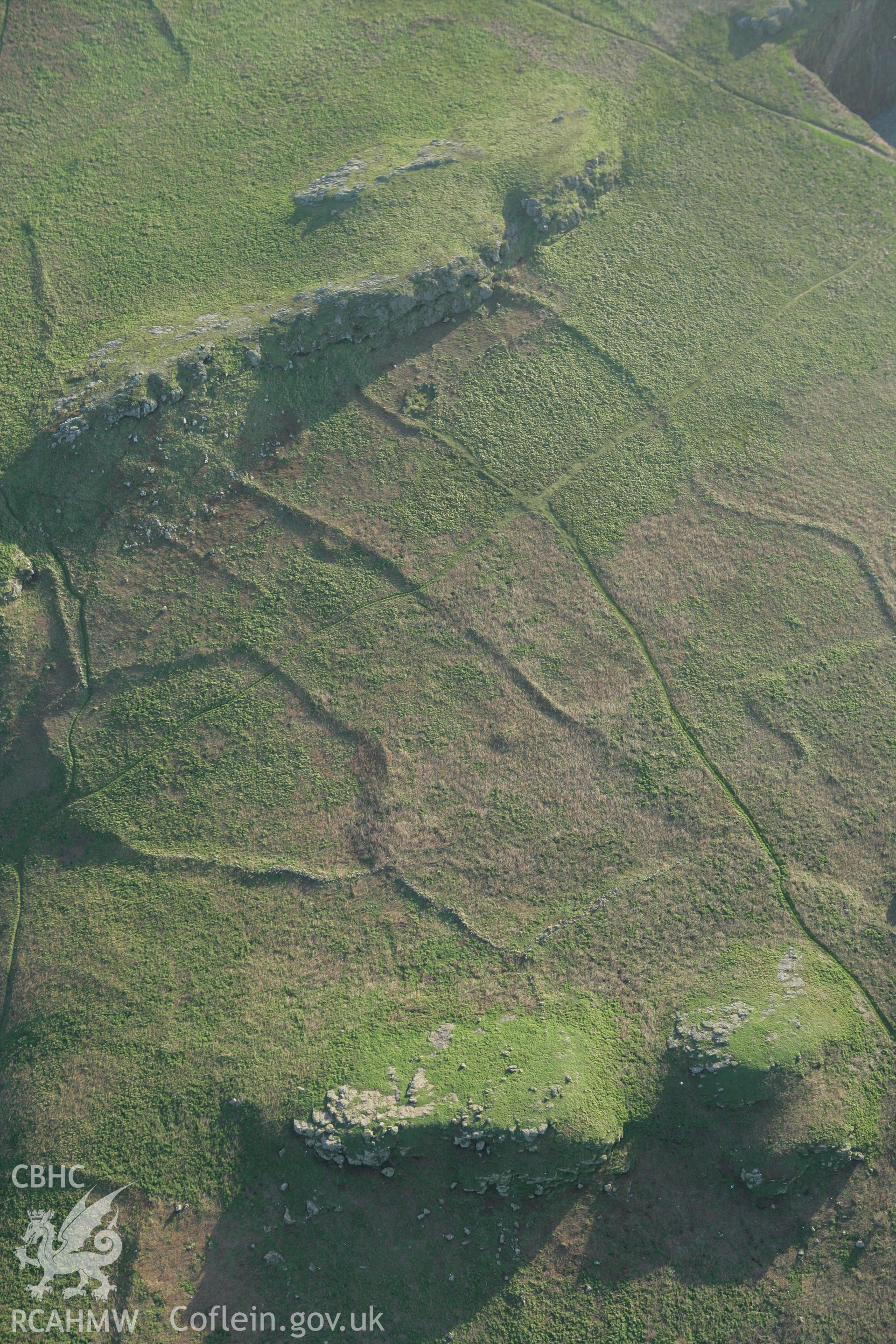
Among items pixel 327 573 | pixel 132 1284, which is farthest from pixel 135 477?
pixel 132 1284

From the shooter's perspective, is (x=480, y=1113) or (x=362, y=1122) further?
(x=480, y=1113)

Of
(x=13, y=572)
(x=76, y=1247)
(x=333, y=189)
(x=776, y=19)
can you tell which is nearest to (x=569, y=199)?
(x=333, y=189)

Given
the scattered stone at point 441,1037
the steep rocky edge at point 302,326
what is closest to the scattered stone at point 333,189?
the steep rocky edge at point 302,326

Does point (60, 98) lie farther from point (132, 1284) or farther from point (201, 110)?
point (132, 1284)

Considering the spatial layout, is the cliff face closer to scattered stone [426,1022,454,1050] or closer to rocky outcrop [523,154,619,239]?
rocky outcrop [523,154,619,239]

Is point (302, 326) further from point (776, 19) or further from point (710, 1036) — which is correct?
point (776, 19)
